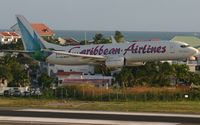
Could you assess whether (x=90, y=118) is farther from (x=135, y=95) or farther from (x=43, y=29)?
(x=43, y=29)

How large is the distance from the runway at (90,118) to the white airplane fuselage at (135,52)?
38100 mm

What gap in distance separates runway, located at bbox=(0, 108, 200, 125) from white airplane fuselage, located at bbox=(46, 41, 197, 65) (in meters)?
38.1

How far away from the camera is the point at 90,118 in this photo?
26125mm

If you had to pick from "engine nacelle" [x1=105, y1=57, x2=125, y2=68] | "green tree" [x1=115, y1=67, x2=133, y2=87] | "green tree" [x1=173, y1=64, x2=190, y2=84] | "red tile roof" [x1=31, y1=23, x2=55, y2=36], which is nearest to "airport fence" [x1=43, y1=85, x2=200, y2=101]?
"green tree" [x1=115, y1=67, x2=133, y2=87]

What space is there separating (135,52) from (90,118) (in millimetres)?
43323

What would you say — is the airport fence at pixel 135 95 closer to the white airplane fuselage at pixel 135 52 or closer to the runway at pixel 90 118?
the runway at pixel 90 118

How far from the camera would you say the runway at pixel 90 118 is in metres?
24.3

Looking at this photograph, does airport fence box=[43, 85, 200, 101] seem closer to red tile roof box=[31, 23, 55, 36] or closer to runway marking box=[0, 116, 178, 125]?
runway marking box=[0, 116, 178, 125]

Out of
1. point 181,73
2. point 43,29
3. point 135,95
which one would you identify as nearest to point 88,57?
point 181,73

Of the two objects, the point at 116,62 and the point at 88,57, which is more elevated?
the point at 88,57

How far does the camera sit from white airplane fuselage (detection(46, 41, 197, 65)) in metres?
66.3

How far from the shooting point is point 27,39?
7662 centimetres

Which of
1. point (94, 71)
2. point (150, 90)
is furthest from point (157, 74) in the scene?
point (94, 71)

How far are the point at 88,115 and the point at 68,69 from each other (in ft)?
198
